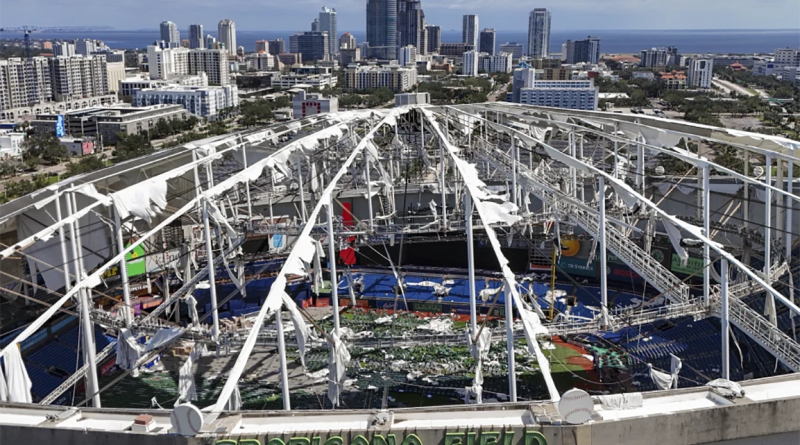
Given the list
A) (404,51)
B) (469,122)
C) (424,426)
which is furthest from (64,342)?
(404,51)

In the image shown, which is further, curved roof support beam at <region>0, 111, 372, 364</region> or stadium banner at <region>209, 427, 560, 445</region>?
curved roof support beam at <region>0, 111, 372, 364</region>

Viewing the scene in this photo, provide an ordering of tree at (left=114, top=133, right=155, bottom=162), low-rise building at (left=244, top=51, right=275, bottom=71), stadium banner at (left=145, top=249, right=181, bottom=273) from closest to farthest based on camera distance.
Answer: stadium banner at (left=145, top=249, right=181, bottom=273), tree at (left=114, top=133, right=155, bottom=162), low-rise building at (left=244, top=51, right=275, bottom=71)

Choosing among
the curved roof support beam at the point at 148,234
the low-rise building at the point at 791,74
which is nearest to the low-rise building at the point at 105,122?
the curved roof support beam at the point at 148,234

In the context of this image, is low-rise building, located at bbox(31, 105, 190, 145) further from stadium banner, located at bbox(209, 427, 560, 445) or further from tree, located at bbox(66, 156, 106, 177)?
stadium banner, located at bbox(209, 427, 560, 445)

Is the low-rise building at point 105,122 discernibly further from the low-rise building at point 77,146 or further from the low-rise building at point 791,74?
the low-rise building at point 791,74

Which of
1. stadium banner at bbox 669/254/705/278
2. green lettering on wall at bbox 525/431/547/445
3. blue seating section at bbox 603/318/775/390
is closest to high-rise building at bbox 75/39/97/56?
stadium banner at bbox 669/254/705/278

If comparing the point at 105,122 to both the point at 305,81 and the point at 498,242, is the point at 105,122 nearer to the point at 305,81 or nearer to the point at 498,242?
the point at 305,81
